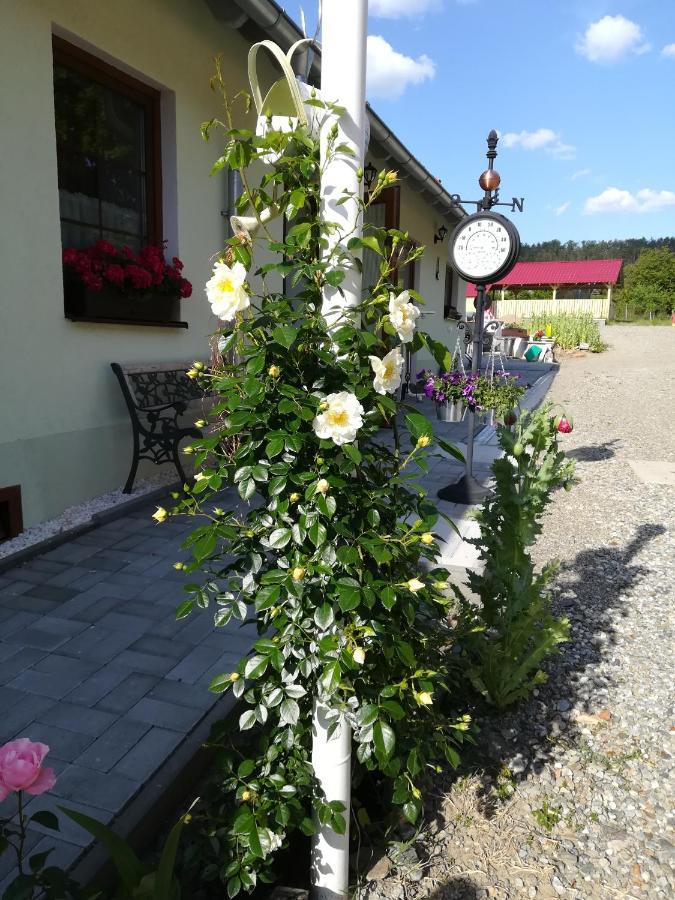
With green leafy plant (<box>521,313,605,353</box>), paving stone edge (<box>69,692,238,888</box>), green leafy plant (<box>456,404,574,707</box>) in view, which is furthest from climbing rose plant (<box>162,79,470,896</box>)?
green leafy plant (<box>521,313,605,353</box>)

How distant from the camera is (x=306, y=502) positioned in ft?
Answer: 4.38

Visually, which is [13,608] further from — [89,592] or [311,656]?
[311,656]

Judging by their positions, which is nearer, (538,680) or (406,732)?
(406,732)

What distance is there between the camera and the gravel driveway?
1681 mm

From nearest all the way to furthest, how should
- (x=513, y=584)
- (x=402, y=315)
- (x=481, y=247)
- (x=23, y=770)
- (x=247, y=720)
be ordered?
1. (x=23, y=770)
2. (x=402, y=315)
3. (x=247, y=720)
4. (x=513, y=584)
5. (x=481, y=247)

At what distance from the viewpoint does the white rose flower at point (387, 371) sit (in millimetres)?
1306

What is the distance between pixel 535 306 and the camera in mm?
31016

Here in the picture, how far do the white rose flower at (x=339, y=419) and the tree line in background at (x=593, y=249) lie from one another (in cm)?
6606

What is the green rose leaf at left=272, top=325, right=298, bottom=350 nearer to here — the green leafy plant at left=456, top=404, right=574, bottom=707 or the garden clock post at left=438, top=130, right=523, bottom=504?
the green leafy plant at left=456, top=404, right=574, bottom=707

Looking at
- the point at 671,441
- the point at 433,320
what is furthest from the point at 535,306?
the point at 671,441

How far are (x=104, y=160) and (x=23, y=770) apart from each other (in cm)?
429

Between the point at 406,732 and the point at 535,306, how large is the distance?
31865 millimetres

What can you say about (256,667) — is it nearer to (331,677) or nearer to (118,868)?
(331,677)

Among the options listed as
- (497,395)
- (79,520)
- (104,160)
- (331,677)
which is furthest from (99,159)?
(497,395)
